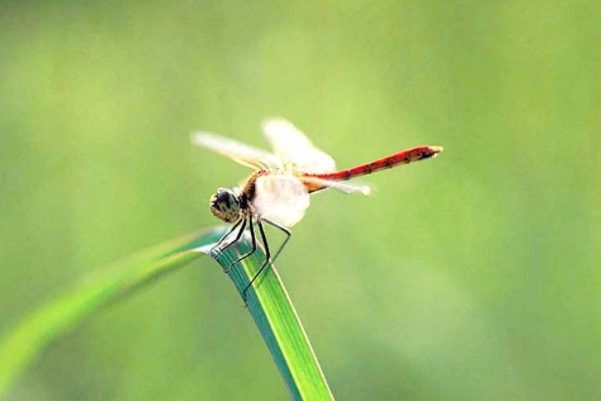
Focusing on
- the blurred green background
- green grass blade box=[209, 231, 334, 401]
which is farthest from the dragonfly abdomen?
the blurred green background

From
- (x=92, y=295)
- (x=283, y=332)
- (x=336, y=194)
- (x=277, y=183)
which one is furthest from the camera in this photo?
(x=336, y=194)

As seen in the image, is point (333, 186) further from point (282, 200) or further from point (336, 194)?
point (336, 194)

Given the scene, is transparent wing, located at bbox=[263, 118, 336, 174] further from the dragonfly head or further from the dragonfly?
the dragonfly head

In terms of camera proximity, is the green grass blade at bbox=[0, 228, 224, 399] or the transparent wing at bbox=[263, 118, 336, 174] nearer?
the green grass blade at bbox=[0, 228, 224, 399]

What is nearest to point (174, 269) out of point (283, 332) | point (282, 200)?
point (283, 332)

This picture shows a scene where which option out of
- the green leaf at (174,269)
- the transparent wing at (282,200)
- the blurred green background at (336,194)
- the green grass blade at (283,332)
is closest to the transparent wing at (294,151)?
the transparent wing at (282,200)

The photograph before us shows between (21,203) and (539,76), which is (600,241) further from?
(21,203)
